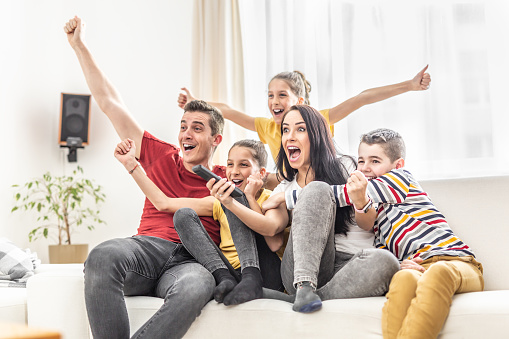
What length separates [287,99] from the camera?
2.70 metres

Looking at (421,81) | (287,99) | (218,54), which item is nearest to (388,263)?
(287,99)

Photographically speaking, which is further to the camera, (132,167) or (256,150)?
(256,150)

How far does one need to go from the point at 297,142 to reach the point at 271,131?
0.95m

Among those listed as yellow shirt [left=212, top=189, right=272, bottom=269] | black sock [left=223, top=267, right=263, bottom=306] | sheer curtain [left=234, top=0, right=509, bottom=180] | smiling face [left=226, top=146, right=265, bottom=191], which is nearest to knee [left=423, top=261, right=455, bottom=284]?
black sock [left=223, top=267, right=263, bottom=306]

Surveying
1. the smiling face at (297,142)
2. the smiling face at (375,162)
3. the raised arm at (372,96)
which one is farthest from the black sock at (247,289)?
the raised arm at (372,96)

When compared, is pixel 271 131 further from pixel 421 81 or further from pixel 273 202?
pixel 273 202

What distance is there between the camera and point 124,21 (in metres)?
3.82

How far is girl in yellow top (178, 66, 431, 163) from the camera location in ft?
8.86

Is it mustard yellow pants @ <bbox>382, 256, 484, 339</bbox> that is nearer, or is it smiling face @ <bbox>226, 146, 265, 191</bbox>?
mustard yellow pants @ <bbox>382, 256, 484, 339</bbox>

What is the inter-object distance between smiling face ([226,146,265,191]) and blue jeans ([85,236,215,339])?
0.42 metres

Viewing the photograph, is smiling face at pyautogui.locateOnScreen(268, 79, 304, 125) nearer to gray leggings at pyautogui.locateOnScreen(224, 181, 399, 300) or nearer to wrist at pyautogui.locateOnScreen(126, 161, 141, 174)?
wrist at pyautogui.locateOnScreen(126, 161, 141, 174)

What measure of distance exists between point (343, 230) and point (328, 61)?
5.88 feet

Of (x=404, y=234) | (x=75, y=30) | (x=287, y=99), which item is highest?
(x=75, y=30)

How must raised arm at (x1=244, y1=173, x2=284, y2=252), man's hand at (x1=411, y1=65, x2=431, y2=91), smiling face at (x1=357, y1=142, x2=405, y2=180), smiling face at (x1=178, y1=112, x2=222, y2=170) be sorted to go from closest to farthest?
raised arm at (x1=244, y1=173, x2=284, y2=252) < smiling face at (x1=357, y1=142, x2=405, y2=180) < smiling face at (x1=178, y1=112, x2=222, y2=170) < man's hand at (x1=411, y1=65, x2=431, y2=91)
